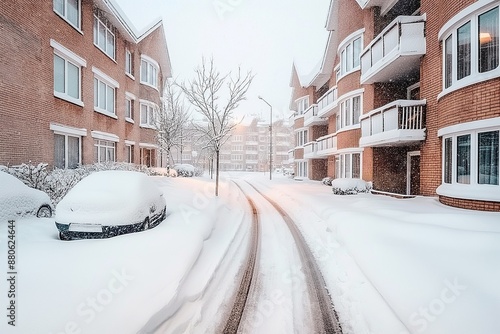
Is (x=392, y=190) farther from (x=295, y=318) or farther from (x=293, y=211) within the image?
(x=295, y=318)

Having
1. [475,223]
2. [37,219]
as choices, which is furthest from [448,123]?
[37,219]

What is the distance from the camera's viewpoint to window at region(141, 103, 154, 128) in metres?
20.8

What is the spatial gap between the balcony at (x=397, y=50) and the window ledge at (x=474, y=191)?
520 cm

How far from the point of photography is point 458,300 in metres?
3.19

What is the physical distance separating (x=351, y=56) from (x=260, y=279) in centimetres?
1564

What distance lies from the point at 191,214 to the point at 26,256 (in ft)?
13.7

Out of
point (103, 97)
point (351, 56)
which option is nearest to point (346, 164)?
point (351, 56)

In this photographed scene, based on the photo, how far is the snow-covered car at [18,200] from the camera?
5699 mm

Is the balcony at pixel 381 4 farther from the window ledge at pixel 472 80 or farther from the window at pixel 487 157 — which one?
the window at pixel 487 157

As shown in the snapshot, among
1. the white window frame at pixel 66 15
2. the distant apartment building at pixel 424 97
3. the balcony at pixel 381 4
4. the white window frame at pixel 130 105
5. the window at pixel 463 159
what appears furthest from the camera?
the white window frame at pixel 130 105

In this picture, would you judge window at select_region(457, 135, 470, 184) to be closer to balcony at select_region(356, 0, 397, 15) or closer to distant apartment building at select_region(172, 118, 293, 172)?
balcony at select_region(356, 0, 397, 15)

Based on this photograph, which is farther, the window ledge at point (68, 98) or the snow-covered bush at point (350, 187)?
the snow-covered bush at point (350, 187)

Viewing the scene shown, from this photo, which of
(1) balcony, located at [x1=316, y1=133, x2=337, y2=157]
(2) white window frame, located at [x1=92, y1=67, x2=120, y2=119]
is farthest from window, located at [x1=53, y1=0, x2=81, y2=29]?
(1) balcony, located at [x1=316, y1=133, x2=337, y2=157]

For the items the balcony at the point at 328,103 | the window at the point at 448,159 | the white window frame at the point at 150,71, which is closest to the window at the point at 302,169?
the balcony at the point at 328,103
